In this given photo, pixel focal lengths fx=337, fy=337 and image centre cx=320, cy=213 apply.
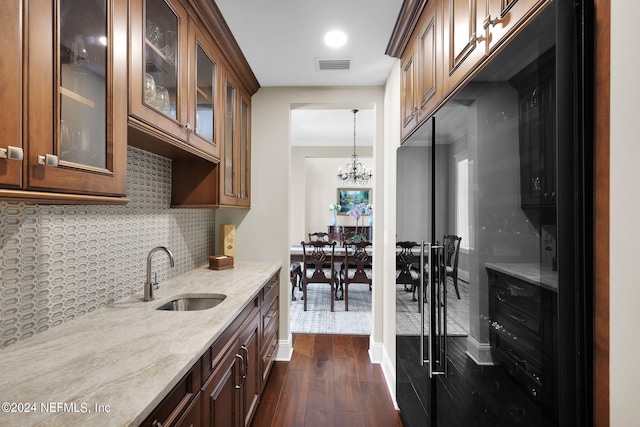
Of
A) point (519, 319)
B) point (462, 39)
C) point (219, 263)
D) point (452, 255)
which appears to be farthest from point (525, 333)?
point (219, 263)

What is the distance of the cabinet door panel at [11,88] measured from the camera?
2.51ft

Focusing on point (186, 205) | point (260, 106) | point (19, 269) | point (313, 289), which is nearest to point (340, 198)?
point (313, 289)

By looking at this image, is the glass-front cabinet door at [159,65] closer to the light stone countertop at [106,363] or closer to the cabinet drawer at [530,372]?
the light stone countertop at [106,363]

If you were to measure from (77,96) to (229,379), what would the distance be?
1.30 meters

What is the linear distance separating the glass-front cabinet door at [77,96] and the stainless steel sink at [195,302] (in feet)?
3.06

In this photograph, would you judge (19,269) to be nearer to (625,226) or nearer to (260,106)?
(625,226)

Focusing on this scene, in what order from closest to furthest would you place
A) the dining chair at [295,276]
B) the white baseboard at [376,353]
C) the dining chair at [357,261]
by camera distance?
the white baseboard at [376,353], the dining chair at [357,261], the dining chair at [295,276]

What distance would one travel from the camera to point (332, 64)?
2.73 m

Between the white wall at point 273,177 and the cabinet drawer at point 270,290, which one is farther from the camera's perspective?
the white wall at point 273,177

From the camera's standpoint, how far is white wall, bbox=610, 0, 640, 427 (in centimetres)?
60

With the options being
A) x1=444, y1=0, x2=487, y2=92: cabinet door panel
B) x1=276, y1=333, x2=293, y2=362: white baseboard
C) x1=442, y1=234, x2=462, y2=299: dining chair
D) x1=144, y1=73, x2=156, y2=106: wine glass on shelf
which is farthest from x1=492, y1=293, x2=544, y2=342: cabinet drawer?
x1=276, y1=333, x2=293, y2=362: white baseboard

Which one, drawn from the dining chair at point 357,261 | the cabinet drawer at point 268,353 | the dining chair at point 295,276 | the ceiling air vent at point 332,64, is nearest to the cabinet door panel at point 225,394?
the cabinet drawer at point 268,353

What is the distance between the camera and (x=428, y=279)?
1.53 m

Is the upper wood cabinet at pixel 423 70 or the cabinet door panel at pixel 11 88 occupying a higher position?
the upper wood cabinet at pixel 423 70
